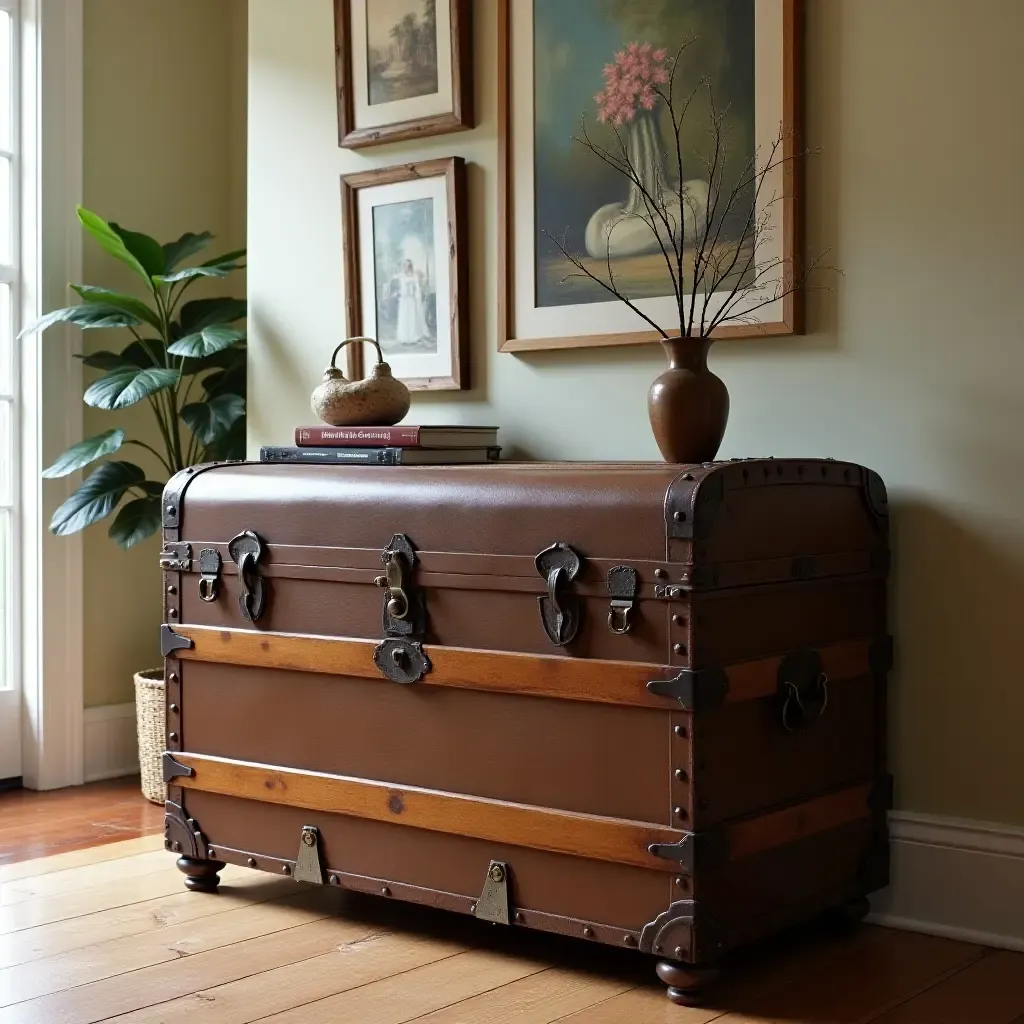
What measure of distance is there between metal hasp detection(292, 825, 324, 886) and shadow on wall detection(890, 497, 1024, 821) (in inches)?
41.9

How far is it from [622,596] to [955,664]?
0.70m

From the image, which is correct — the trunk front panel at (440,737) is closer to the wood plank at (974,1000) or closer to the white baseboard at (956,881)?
the wood plank at (974,1000)

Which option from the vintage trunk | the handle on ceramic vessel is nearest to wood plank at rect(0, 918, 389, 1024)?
the vintage trunk

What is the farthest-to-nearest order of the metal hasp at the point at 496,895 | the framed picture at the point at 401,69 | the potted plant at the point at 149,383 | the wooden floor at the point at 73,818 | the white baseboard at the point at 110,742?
the white baseboard at the point at 110,742 → the potted plant at the point at 149,383 → the wooden floor at the point at 73,818 → the framed picture at the point at 401,69 → the metal hasp at the point at 496,895

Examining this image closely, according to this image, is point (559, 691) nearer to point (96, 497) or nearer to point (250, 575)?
point (250, 575)

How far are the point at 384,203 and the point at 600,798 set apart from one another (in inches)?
61.9

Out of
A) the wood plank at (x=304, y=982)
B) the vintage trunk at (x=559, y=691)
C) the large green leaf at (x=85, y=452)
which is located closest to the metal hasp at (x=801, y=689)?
the vintage trunk at (x=559, y=691)

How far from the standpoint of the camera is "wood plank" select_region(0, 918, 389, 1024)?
2268 mm

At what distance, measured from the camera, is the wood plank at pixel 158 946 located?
2.41m

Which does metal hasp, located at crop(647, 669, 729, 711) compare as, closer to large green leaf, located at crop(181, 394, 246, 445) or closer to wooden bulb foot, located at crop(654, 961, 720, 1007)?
wooden bulb foot, located at crop(654, 961, 720, 1007)

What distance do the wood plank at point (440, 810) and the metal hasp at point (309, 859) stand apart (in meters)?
0.05

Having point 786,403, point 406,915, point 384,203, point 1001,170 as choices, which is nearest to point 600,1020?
point 406,915

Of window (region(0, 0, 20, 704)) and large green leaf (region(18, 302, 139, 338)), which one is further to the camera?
window (region(0, 0, 20, 704))

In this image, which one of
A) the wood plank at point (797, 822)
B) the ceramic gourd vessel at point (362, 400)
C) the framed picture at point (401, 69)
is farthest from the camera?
the framed picture at point (401, 69)
